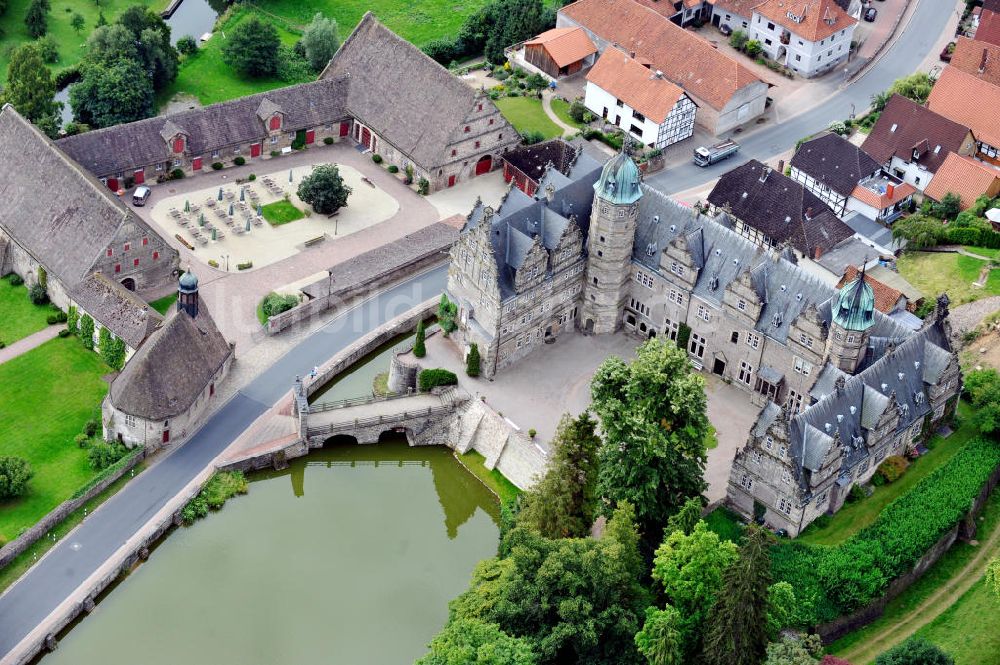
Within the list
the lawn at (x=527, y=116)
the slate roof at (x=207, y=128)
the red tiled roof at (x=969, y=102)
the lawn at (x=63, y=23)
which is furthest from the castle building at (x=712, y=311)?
the lawn at (x=63, y=23)

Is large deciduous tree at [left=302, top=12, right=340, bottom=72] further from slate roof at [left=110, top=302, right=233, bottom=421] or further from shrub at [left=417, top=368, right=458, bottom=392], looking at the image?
shrub at [left=417, top=368, right=458, bottom=392]

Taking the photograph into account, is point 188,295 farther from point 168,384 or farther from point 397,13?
point 397,13

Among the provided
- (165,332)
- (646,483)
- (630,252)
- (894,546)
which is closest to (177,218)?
(165,332)

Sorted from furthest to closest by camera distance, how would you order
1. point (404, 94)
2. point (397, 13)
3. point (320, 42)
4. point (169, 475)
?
1. point (397, 13)
2. point (320, 42)
3. point (404, 94)
4. point (169, 475)

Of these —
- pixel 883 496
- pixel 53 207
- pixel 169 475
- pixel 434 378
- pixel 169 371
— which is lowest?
pixel 169 475

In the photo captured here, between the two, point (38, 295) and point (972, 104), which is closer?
point (38, 295)

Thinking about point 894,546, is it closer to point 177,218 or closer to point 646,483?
point 646,483

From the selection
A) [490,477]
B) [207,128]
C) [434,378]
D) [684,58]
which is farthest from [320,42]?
[490,477]

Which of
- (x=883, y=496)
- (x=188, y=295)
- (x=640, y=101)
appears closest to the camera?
(x=883, y=496)
